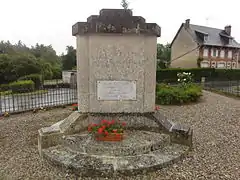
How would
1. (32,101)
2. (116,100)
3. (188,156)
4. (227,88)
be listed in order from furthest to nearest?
(227,88), (32,101), (116,100), (188,156)

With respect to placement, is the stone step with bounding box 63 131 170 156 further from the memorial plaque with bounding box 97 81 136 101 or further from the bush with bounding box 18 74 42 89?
the bush with bounding box 18 74 42 89

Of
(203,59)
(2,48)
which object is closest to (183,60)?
(203,59)

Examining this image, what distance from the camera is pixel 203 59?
2900 cm

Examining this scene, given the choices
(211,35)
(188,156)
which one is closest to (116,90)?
(188,156)

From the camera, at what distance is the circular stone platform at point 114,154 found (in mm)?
2900

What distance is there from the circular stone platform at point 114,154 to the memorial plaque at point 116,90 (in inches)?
32.8

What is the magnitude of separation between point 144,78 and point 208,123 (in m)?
3.31

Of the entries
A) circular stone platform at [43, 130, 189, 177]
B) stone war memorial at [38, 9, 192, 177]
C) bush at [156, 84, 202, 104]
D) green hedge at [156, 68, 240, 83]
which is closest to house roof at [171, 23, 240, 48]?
green hedge at [156, 68, 240, 83]

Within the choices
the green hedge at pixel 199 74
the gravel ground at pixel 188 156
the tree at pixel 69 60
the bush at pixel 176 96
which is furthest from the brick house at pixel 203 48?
the gravel ground at pixel 188 156

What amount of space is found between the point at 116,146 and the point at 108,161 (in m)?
0.33

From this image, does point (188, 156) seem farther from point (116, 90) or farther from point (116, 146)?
point (116, 90)

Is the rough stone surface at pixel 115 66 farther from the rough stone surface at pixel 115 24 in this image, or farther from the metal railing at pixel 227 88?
the metal railing at pixel 227 88

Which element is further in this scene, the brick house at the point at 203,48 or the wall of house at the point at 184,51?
the wall of house at the point at 184,51

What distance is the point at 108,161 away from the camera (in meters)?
3.03
